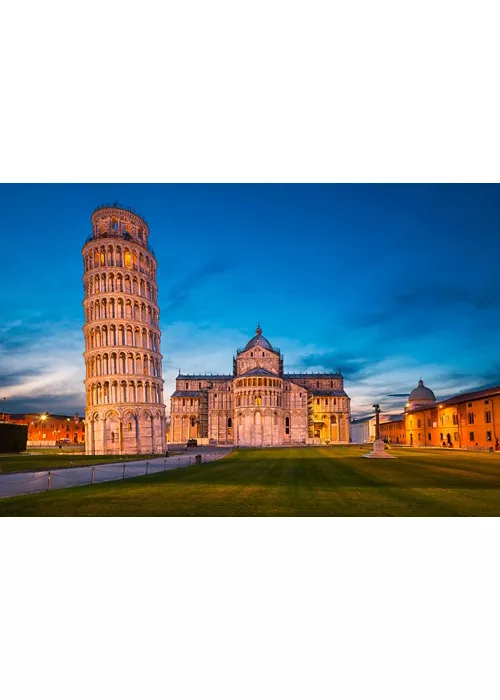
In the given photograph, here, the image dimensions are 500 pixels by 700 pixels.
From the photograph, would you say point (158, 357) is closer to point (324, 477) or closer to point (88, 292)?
point (88, 292)

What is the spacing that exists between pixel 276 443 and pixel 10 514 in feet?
239

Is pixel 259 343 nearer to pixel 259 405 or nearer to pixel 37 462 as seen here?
pixel 259 405

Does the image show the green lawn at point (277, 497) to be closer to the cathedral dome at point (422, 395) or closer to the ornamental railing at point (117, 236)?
the ornamental railing at point (117, 236)

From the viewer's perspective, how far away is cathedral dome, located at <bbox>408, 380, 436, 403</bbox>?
3499 inches

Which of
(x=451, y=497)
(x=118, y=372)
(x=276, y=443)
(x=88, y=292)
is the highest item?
(x=88, y=292)

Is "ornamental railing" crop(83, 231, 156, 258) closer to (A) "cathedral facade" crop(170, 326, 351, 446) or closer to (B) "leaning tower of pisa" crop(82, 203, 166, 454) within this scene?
(B) "leaning tower of pisa" crop(82, 203, 166, 454)

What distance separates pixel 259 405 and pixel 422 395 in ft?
117

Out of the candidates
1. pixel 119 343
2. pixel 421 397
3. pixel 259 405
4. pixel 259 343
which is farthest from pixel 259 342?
pixel 119 343

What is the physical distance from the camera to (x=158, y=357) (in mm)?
58281

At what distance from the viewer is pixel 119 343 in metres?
54.7

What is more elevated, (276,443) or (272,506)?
(272,506)

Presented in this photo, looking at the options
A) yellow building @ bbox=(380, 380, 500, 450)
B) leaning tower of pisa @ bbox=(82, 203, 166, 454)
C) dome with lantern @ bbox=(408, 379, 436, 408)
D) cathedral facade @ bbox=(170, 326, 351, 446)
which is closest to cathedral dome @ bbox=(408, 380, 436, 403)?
dome with lantern @ bbox=(408, 379, 436, 408)

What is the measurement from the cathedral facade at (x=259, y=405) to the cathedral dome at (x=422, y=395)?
17.2 metres
